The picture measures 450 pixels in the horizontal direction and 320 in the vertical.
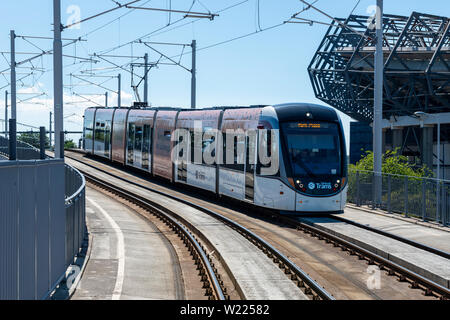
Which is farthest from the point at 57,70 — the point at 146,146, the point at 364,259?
the point at 146,146

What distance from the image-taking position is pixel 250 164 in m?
19.9

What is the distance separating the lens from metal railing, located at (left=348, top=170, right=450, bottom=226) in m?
18.7

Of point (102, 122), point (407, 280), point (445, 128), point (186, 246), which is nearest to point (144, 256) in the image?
point (186, 246)

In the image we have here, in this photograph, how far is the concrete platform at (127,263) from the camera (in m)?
10.6

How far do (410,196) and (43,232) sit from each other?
46.0 ft

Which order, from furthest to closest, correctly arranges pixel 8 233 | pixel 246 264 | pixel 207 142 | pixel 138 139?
1. pixel 138 139
2. pixel 207 142
3. pixel 246 264
4. pixel 8 233

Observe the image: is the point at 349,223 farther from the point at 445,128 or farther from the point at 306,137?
the point at 445,128

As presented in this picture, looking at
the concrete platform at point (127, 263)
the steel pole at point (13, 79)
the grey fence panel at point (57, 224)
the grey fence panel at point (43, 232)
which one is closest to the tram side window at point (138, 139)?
the steel pole at point (13, 79)

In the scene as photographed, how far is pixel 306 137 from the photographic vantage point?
18.9m

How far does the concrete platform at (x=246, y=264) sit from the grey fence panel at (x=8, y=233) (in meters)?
4.02

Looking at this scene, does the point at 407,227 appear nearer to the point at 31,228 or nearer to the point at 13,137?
the point at 31,228

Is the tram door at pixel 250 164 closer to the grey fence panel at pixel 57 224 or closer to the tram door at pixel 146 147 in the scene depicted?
the grey fence panel at pixel 57 224

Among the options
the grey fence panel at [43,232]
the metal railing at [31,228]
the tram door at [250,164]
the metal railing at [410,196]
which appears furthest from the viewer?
the tram door at [250,164]
